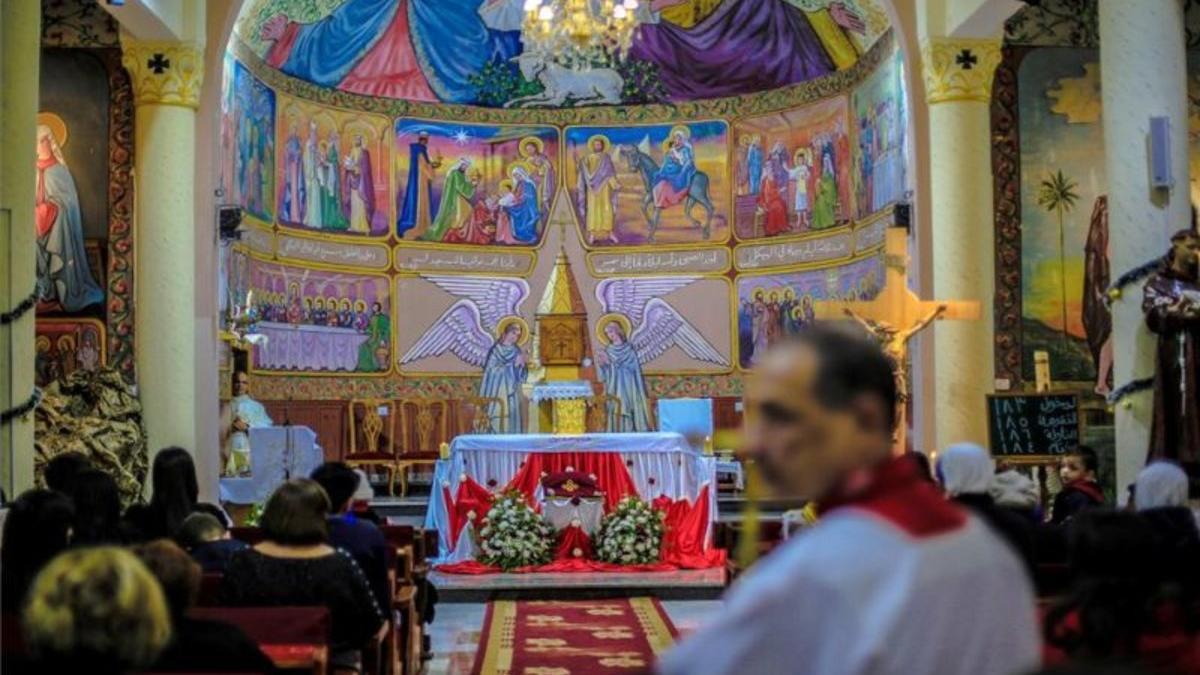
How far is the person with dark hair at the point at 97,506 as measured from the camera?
21.0 ft

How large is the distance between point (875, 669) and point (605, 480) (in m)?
13.2

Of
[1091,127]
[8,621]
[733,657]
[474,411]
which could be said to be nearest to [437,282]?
[474,411]

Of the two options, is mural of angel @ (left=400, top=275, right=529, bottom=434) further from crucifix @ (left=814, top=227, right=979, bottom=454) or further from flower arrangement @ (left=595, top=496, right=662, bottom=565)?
crucifix @ (left=814, top=227, right=979, bottom=454)

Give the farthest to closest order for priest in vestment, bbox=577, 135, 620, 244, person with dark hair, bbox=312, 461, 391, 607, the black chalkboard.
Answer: priest in vestment, bbox=577, 135, 620, 244 → the black chalkboard → person with dark hair, bbox=312, 461, 391, 607

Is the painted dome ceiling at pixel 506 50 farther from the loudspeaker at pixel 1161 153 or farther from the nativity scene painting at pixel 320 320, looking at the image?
the loudspeaker at pixel 1161 153

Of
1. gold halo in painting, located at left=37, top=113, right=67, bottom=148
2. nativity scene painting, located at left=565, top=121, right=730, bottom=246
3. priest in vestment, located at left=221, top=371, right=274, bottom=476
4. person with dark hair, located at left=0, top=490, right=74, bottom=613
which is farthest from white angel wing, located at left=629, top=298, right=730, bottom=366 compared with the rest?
person with dark hair, located at left=0, top=490, right=74, bottom=613

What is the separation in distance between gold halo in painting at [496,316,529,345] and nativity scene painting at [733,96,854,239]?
333 centimetres

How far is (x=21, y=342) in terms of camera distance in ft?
33.7

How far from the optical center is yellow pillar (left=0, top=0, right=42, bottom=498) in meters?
10.1

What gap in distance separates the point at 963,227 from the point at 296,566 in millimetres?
10141

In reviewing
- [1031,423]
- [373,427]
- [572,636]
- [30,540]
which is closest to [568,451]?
[572,636]

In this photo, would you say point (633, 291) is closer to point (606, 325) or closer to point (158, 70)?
point (606, 325)

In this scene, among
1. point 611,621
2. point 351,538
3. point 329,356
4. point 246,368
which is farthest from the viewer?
point 329,356

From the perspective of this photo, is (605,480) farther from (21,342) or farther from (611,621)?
(21,342)
